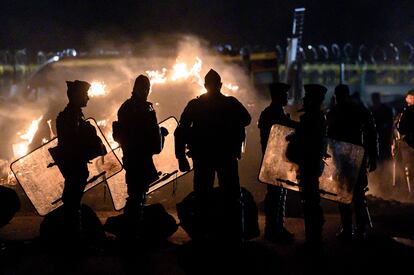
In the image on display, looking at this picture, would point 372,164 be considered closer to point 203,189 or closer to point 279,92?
point 279,92

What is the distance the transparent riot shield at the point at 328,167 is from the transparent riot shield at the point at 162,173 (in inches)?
50.8

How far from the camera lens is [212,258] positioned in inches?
225

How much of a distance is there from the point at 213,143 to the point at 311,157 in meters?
1.13

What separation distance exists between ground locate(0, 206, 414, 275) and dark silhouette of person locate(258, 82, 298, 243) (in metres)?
0.19

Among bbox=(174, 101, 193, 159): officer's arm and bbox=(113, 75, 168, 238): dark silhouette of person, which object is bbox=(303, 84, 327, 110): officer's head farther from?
bbox=(113, 75, 168, 238): dark silhouette of person

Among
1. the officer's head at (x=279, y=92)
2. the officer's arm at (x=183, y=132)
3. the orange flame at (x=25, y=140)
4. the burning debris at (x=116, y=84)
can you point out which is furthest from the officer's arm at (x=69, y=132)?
the orange flame at (x=25, y=140)

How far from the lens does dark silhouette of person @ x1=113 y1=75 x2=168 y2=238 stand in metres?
6.11

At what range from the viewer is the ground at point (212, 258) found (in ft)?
17.5

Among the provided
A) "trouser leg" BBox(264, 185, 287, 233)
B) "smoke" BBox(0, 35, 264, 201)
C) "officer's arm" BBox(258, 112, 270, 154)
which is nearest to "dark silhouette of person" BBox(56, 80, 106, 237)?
"officer's arm" BBox(258, 112, 270, 154)

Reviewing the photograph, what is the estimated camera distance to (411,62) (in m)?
52.5

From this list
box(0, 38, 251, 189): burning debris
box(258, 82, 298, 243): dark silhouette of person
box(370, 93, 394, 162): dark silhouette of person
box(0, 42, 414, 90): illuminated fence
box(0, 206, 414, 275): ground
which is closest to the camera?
box(0, 206, 414, 275): ground

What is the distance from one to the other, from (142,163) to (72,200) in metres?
0.88

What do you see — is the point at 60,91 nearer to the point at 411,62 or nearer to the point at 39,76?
the point at 39,76

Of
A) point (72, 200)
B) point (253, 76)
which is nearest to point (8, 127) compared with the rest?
point (253, 76)
